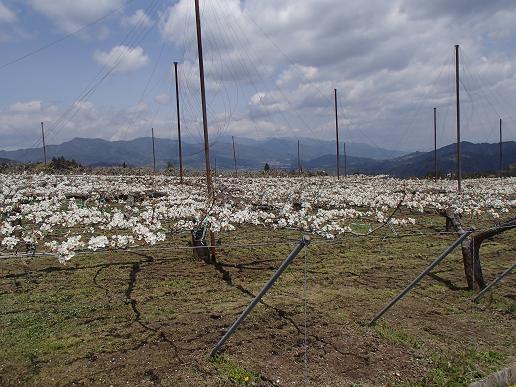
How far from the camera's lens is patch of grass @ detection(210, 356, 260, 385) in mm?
4918

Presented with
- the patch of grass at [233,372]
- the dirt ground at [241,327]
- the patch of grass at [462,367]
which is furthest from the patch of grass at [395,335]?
the patch of grass at [233,372]

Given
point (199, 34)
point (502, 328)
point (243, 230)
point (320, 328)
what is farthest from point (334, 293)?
point (199, 34)

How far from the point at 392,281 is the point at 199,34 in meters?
8.60

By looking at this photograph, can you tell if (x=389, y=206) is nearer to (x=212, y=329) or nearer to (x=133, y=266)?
(x=133, y=266)

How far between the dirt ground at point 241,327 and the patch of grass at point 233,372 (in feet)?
0.05

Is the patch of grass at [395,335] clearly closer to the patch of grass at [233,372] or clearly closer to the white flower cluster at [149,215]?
the patch of grass at [233,372]

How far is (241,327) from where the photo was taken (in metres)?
6.16

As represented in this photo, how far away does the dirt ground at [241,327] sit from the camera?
5121 millimetres

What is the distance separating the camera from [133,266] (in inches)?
373

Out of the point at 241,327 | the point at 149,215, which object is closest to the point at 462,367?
the point at 241,327

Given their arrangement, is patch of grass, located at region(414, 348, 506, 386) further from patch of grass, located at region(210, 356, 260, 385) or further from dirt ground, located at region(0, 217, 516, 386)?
patch of grass, located at region(210, 356, 260, 385)

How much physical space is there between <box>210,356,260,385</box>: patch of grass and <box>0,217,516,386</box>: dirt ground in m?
0.02

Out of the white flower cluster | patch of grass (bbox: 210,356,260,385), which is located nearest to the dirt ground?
patch of grass (bbox: 210,356,260,385)

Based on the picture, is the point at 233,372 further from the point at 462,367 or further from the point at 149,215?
the point at 149,215
